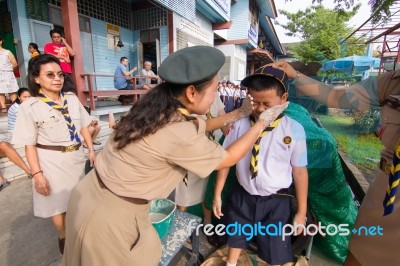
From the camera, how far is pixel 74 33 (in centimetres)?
495

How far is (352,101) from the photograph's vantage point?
4.65 feet

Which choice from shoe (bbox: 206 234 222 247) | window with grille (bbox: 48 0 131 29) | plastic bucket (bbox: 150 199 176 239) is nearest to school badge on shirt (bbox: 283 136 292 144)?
plastic bucket (bbox: 150 199 176 239)

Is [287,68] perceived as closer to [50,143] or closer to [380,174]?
[380,174]

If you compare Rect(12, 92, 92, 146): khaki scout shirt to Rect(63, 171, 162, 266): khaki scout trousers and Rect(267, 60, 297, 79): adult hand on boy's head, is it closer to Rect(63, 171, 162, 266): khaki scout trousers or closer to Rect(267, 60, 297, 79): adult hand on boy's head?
Rect(63, 171, 162, 266): khaki scout trousers

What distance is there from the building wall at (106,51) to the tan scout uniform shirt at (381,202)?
7.86 meters

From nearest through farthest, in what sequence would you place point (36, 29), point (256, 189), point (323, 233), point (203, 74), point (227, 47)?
1. point (203, 74)
2. point (256, 189)
3. point (323, 233)
4. point (36, 29)
5. point (227, 47)

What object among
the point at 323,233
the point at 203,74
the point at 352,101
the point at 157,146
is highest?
the point at 203,74

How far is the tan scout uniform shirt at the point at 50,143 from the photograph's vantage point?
6.25ft

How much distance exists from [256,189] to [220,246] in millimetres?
1070

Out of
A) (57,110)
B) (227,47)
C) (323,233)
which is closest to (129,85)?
(57,110)

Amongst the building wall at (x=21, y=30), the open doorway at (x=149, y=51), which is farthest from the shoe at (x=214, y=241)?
the open doorway at (x=149, y=51)

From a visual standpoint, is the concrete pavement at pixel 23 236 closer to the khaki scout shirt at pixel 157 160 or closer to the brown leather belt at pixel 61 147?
the brown leather belt at pixel 61 147

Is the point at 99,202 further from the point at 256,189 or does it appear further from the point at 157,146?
the point at 256,189

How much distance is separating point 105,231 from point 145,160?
0.41 m
